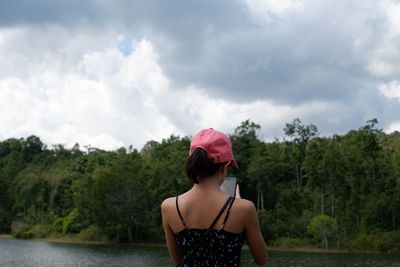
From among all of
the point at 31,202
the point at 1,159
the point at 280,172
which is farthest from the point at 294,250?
the point at 1,159

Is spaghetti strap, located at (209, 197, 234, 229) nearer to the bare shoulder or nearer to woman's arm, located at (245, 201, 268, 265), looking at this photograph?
woman's arm, located at (245, 201, 268, 265)

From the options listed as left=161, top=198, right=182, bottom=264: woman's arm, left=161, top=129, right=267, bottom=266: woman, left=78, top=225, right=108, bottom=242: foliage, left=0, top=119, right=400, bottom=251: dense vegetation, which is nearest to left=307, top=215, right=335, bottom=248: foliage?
left=0, top=119, right=400, bottom=251: dense vegetation

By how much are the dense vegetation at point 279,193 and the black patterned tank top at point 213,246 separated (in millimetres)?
43947

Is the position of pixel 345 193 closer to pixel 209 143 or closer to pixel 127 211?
pixel 127 211

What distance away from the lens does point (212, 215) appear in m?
2.07

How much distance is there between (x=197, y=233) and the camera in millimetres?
2098

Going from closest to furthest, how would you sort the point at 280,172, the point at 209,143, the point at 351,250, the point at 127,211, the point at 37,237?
the point at 209,143, the point at 351,250, the point at 127,211, the point at 280,172, the point at 37,237

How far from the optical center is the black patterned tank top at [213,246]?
2053 millimetres

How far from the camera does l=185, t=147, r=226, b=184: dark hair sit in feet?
6.77

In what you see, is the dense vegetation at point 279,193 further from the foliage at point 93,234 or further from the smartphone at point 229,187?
the smartphone at point 229,187

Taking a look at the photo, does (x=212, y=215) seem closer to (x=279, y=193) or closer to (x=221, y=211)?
(x=221, y=211)

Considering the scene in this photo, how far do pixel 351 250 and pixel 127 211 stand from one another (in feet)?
69.4

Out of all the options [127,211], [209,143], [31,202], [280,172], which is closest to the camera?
[209,143]

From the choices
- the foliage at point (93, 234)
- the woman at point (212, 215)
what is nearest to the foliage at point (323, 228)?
the foliage at point (93, 234)
